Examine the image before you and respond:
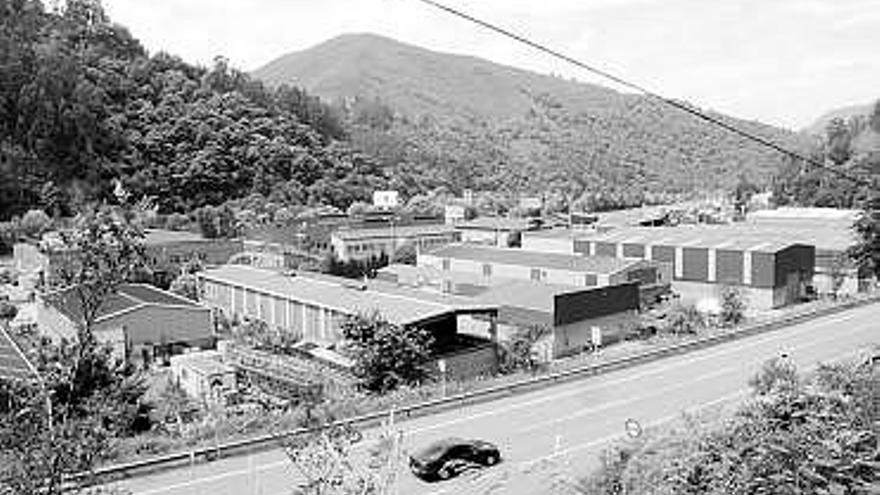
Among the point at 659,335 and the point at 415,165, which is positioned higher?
the point at 415,165

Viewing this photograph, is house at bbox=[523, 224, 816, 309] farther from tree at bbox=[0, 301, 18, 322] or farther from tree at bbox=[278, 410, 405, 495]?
tree at bbox=[278, 410, 405, 495]

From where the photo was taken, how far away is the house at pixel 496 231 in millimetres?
46062

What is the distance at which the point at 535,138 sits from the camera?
419 feet

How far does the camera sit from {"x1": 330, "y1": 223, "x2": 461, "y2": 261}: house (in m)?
41.9

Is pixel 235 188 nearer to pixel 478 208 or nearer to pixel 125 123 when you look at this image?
pixel 125 123

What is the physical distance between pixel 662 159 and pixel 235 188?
8276cm

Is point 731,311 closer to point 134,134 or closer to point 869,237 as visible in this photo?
point 869,237

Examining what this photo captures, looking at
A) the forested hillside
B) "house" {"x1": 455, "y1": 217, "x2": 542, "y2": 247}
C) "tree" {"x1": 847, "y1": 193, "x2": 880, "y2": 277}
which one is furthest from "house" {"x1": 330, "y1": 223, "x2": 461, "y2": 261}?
"tree" {"x1": 847, "y1": 193, "x2": 880, "y2": 277}

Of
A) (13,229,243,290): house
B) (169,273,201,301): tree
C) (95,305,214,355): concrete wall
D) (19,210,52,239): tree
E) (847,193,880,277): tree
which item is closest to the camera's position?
(95,305,214,355): concrete wall

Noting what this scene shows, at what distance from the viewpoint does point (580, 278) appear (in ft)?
96.8

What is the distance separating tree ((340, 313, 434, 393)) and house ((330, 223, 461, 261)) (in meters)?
24.8

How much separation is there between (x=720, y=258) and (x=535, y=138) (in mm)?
97793

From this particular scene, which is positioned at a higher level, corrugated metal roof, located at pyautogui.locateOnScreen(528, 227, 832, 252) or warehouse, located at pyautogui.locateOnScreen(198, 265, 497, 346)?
corrugated metal roof, located at pyautogui.locateOnScreen(528, 227, 832, 252)

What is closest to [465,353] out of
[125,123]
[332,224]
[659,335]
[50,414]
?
[659,335]
